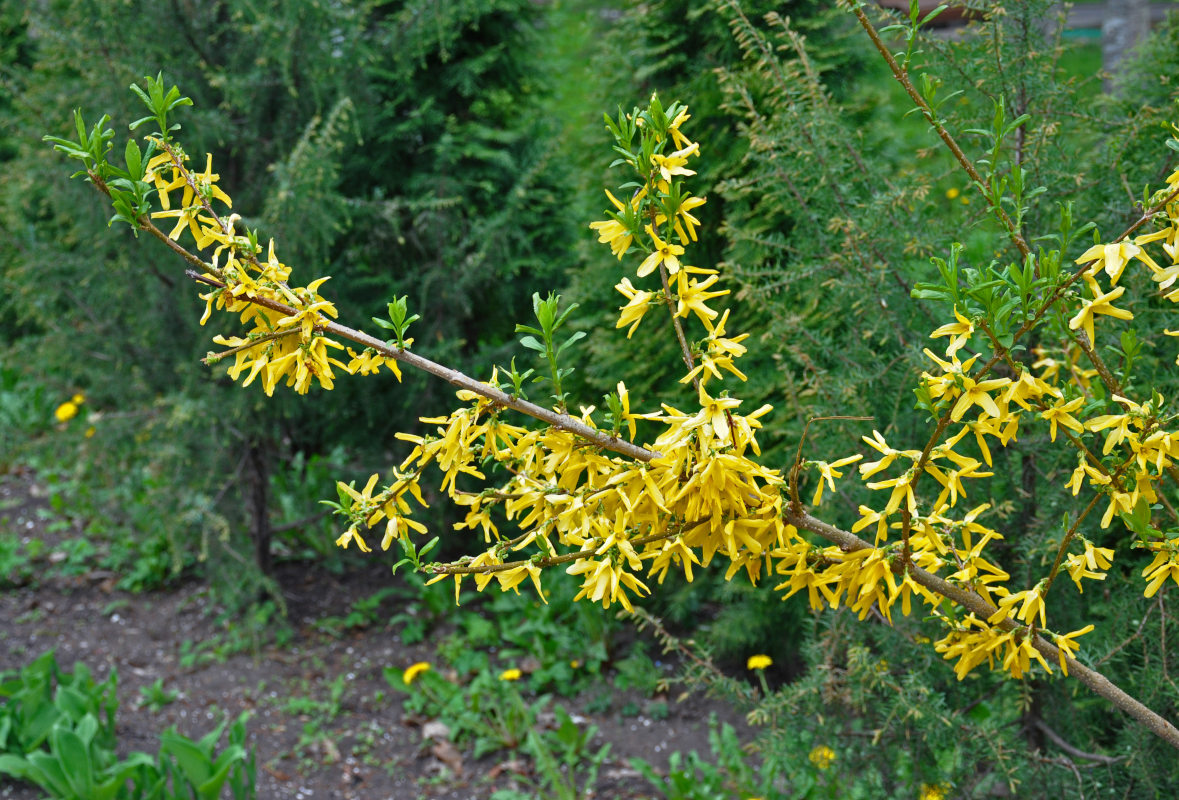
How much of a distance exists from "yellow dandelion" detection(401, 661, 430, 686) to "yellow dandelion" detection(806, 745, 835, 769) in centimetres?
174

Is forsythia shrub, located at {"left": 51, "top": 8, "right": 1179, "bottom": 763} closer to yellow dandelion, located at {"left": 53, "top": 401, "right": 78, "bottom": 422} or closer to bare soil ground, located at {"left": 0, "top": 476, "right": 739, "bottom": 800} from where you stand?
bare soil ground, located at {"left": 0, "top": 476, "right": 739, "bottom": 800}

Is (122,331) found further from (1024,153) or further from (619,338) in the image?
(1024,153)

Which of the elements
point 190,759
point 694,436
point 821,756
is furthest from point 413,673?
point 694,436

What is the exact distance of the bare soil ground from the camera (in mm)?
3215

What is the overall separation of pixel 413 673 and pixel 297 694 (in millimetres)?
472

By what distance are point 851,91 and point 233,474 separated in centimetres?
282

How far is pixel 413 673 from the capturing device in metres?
3.62

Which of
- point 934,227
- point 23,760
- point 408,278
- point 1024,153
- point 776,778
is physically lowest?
point 776,778

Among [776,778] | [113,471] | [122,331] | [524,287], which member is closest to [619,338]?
[524,287]

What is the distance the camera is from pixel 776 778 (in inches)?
119

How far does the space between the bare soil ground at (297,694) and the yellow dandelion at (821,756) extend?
0.89 m

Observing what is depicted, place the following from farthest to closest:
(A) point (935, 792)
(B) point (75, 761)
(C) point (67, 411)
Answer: (C) point (67, 411), (B) point (75, 761), (A) point (935, 792)

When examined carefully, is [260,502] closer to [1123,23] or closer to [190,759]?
[190,759]

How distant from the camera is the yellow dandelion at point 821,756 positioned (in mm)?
2328
